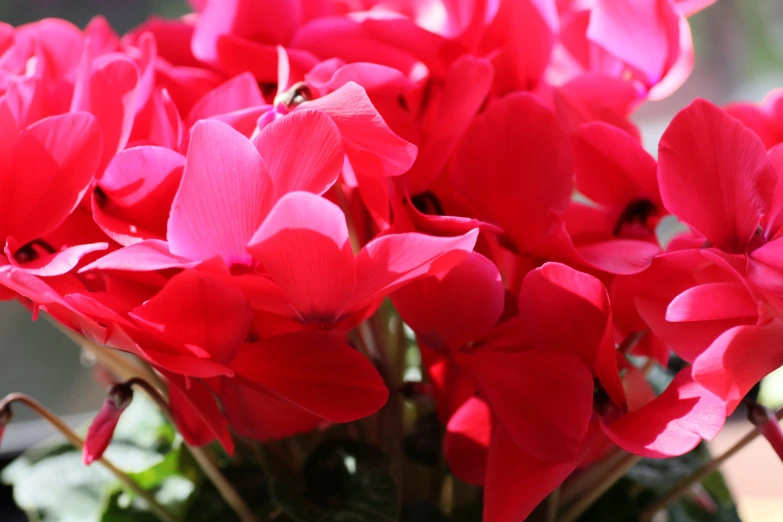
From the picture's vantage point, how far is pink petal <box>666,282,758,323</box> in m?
0.30

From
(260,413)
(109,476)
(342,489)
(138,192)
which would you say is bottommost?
(109,476)

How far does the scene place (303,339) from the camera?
32cm

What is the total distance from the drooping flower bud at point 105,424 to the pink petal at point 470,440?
0.17 meters

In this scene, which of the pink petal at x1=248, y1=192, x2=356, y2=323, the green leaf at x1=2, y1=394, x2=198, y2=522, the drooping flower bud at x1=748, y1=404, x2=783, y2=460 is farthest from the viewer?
the green leaf at x1=2, y1=394, x2=198, y2=522

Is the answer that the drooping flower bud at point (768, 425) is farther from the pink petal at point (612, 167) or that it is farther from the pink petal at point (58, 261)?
the pink petal at point (58, 261)

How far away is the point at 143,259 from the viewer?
0.28 meters

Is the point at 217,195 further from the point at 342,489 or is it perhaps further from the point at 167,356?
the point at 342,489

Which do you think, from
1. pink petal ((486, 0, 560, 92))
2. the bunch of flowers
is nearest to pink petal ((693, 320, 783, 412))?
the bunch of flowers

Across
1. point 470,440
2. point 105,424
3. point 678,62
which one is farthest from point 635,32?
point 105,424

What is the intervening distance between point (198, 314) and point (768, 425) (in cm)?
27

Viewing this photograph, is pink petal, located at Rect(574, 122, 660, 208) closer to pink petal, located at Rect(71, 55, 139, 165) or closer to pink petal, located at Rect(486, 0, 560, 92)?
pink petal, located at Rect(486, 0, 560, 92)

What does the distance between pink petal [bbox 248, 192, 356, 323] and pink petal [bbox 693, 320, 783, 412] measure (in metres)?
0.14

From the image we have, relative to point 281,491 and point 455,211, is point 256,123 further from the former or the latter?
point 281,491

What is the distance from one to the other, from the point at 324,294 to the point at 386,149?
65mm
